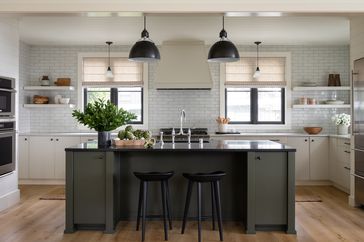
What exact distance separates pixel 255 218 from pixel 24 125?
535cm

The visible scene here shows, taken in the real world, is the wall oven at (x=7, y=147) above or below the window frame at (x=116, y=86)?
below

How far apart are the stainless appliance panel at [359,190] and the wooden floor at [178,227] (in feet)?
0.47

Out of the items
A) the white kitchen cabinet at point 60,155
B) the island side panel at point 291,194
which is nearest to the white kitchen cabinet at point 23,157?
the white kitchen cabinet at point 60,155

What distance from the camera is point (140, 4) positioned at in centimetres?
429

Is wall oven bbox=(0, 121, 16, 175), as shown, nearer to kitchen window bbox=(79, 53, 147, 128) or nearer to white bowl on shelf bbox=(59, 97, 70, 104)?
white bowl on shelf bbox=(59, 97, 70, 104)

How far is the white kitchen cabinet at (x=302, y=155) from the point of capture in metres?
7.52

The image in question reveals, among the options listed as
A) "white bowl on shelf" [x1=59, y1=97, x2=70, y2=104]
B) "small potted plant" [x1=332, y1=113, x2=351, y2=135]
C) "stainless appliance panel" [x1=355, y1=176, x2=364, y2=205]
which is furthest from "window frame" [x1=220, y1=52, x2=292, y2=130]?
"white bowl on shelf" [x1=59, y1=97, x2=70, y2=104]

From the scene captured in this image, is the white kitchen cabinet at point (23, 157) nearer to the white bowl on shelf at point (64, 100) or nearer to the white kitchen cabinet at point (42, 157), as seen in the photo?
the white kitchen cabinet at point (42, 157)

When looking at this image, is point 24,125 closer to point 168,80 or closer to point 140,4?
point 168,80

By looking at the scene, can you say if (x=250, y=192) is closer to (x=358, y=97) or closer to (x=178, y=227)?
(x=178, y=227)

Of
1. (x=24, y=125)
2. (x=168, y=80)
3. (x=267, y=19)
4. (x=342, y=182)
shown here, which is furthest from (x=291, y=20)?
(x=24, y=125)

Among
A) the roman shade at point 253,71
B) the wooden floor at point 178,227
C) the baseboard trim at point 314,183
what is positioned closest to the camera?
the wooden floor at point 178,227

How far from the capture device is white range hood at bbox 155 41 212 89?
24.5ft

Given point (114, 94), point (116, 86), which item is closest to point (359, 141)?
point (116, 86)
